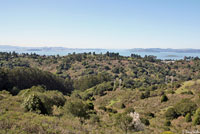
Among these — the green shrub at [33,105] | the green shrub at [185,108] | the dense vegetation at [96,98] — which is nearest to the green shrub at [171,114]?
the dense vegetation at [96,98]

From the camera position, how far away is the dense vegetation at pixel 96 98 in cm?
1341

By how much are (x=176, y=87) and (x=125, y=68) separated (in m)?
96.1

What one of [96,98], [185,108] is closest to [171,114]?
[185,108]

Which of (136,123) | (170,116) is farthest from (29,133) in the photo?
(170,116)

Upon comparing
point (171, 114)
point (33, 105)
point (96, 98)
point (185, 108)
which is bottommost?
point (96, 98)

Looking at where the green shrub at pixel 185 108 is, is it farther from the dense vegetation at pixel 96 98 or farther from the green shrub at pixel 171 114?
the green shrub at pixel 171 114

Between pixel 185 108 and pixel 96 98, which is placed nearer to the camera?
pixel 185 108

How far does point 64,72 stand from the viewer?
148 metres

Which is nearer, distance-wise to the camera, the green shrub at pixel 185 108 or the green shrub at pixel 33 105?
the green shrub at pixel 33 105

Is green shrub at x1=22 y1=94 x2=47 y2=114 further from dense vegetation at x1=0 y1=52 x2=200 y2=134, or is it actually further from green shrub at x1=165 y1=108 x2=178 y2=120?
green shrub at x1=165 y1=108 x2=178 y2=120

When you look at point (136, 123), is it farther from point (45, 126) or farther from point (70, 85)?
point (70, 85)

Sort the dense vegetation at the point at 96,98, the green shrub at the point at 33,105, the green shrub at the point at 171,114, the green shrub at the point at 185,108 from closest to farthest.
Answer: the dense vegetation at the point at 96,98 → the green shrub at the point at 33,105 → the green shrub at the point at 185,108 → the green shrub at the point at 171,114

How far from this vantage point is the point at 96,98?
→ 70062 mm

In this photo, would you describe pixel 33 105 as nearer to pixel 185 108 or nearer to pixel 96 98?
pixel 185 108
